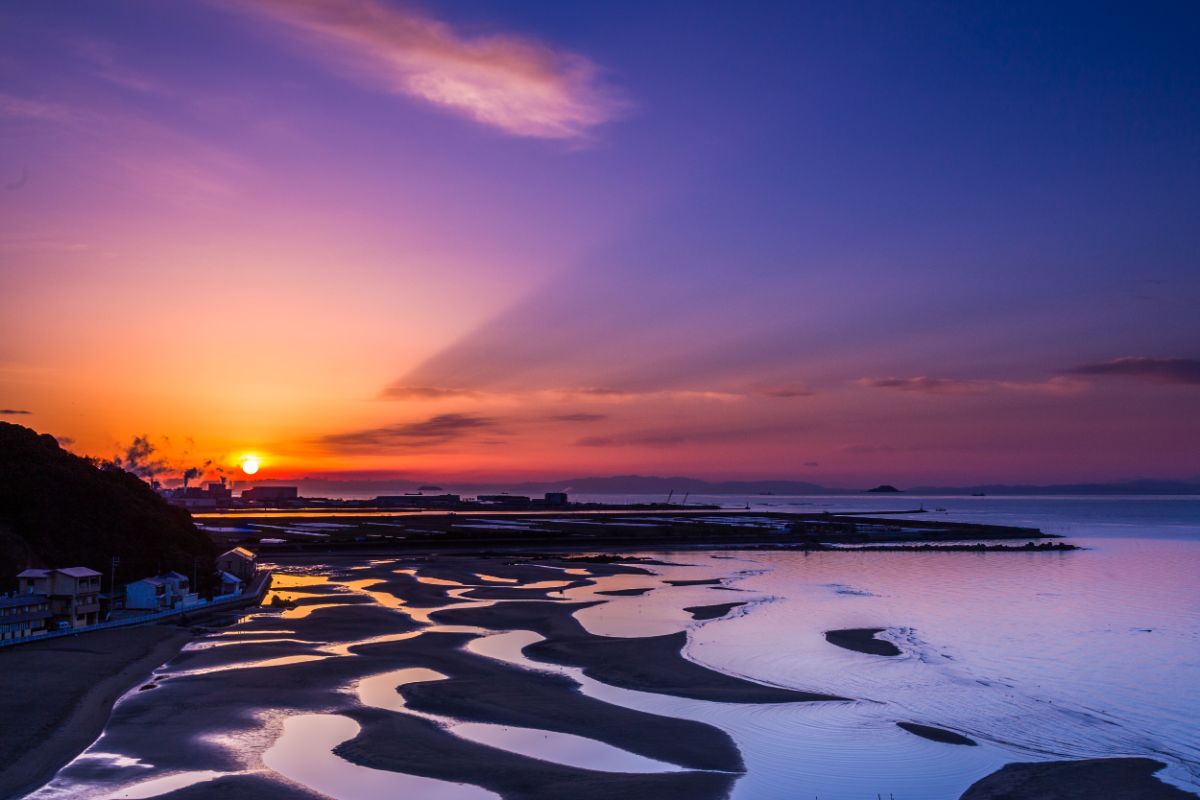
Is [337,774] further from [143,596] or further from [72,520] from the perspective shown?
[72,520]

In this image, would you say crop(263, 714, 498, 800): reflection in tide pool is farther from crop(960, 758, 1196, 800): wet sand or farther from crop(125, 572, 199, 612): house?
crop(125, 572, 199, 612): house

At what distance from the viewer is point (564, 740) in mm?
24250

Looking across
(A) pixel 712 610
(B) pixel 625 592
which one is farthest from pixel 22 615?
(B) pixel 625 592

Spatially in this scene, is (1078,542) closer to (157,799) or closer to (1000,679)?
(1000,679)

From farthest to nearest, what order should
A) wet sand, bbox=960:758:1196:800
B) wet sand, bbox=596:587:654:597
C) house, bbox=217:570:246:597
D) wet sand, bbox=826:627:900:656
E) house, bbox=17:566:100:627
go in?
wet sand, bbox=596:587:654:597
house, bbox=217:570:246:597
house, bbox=17:566:100:627
wet sand, bbox=826:627:900:656
wet sand, bbox=960:758:1196:800

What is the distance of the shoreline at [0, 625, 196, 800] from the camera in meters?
21.2

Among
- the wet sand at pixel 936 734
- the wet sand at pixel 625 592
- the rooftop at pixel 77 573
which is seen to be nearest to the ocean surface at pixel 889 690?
the wet sand at pixel 936 734

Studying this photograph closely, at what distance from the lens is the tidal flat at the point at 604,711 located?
20.8 m

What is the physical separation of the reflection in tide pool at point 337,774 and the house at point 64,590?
907 inches

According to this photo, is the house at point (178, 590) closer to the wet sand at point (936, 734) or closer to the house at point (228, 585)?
the house at point (228, 585)

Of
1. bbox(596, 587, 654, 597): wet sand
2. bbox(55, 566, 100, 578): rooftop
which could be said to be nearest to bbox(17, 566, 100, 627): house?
bbox(55, 566, 100, 578): rooftop

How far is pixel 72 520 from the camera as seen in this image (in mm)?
52219

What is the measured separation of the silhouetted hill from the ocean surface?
13.7 m

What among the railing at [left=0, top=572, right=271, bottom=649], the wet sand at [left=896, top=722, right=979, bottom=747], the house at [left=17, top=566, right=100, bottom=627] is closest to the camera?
the wet sand at [left=896, top=722, right=979, bottom=747]
